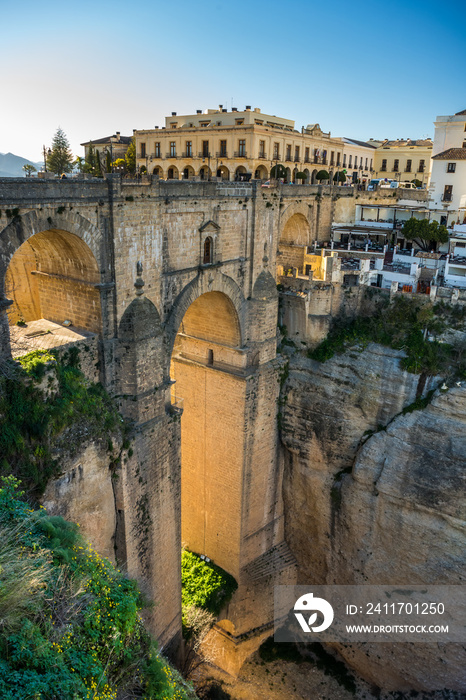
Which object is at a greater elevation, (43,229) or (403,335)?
(43,229)

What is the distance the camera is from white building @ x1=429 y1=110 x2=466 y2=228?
28422 mm

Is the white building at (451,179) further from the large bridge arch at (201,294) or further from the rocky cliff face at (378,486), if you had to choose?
the large bridge arch at (201,294)

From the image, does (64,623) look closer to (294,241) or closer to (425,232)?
(294,241)

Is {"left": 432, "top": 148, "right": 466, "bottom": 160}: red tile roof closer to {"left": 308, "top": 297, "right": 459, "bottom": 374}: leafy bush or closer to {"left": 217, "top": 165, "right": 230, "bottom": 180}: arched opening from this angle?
{"left": 308, "top": 297, "right": 459, "bottom": 374}: leafy bush

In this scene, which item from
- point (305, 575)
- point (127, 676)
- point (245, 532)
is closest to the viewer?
point (127, 676)

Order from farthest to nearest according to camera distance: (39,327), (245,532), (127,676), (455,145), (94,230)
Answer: (455,145), (245,532), (39,327), (94,230), (127,676)

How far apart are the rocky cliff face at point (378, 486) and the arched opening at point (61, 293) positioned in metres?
9.97

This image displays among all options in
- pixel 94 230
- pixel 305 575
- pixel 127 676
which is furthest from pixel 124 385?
pixel 305 575

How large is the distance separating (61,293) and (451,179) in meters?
22.9

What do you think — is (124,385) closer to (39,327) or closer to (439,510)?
(39,327)

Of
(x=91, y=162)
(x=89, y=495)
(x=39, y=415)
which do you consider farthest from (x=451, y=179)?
(x=39, y=415)

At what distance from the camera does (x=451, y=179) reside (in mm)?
28703

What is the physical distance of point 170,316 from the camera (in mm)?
15453

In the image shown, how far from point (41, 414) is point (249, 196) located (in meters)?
10.3
